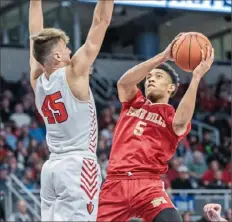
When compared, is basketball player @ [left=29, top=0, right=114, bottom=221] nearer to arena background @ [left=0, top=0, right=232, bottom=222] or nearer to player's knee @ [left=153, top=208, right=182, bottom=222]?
player's knee @ [left=153, top=208, right=182, bottom=222]

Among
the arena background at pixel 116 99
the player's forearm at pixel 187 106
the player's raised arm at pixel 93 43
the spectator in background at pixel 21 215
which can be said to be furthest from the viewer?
the arena background at pixel 116 99

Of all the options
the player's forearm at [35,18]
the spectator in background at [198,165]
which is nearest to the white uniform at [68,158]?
the player's forearm at [35,18]

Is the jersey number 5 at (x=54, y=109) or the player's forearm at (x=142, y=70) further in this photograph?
the player's forearm at (x=142, y=70)

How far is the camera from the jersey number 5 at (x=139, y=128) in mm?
7719

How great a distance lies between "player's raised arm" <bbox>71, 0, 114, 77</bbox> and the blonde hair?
211 mm

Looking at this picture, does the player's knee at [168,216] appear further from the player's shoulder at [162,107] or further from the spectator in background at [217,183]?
the spectator in background at [217,183]

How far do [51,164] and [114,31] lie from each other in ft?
67.0

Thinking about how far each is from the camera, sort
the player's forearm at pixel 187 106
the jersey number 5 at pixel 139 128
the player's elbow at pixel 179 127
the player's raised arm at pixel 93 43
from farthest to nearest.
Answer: the jersey number 5 at pixel 139 128
the player's elbow at pixel 179 127
the player's forearm at pixel 187 106
the player's raised arm at pixel 93 43

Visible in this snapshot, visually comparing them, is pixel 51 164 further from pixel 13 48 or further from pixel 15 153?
pixel 13 48

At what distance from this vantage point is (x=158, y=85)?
7812mm

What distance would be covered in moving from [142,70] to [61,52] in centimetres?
140

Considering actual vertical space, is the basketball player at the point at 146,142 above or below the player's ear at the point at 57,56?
below

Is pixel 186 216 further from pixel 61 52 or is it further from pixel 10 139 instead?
pixel 61 52

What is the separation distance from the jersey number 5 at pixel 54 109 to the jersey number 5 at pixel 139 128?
1387 millimetres
